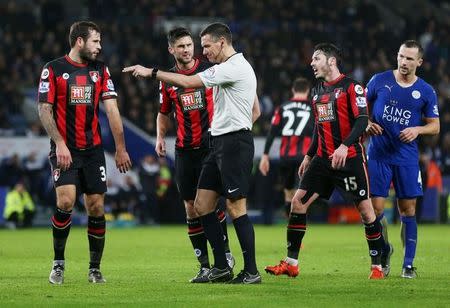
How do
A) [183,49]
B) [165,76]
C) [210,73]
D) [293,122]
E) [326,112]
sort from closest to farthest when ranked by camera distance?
1. [165,76]
2. [210,73]
3. [183,49]
4. [326,112]
5. [293,122]

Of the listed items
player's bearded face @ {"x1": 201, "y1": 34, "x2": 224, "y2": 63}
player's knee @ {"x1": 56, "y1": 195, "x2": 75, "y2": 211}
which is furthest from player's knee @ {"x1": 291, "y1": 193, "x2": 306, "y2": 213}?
player's knee @ {"x1": 56, "y1": 195, "x2": 75, "y2": 211}

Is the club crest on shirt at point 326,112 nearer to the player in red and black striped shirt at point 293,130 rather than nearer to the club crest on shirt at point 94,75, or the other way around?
the club crest on shirt at point 94,75

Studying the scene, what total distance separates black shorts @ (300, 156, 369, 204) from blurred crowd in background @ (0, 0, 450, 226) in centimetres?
1370

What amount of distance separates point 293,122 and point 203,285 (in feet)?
21.6

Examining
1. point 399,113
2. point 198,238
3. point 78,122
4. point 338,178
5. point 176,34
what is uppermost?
point 176,34

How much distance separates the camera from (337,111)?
1018 cm

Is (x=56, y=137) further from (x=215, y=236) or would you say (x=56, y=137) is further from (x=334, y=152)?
(x=334, y=152)

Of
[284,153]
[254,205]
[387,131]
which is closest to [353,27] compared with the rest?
[254,205]

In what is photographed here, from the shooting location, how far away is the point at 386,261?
35.0ft

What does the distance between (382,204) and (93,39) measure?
10.5 ft

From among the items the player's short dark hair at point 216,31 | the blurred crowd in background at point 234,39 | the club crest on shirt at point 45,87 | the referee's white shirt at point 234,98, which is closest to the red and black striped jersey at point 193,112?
the referee's white shirt at point 234,98

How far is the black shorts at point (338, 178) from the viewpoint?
33.3ft

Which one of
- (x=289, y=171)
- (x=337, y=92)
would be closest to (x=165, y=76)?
(x=337, y=92)

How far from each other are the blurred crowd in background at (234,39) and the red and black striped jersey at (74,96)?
13.7 m
